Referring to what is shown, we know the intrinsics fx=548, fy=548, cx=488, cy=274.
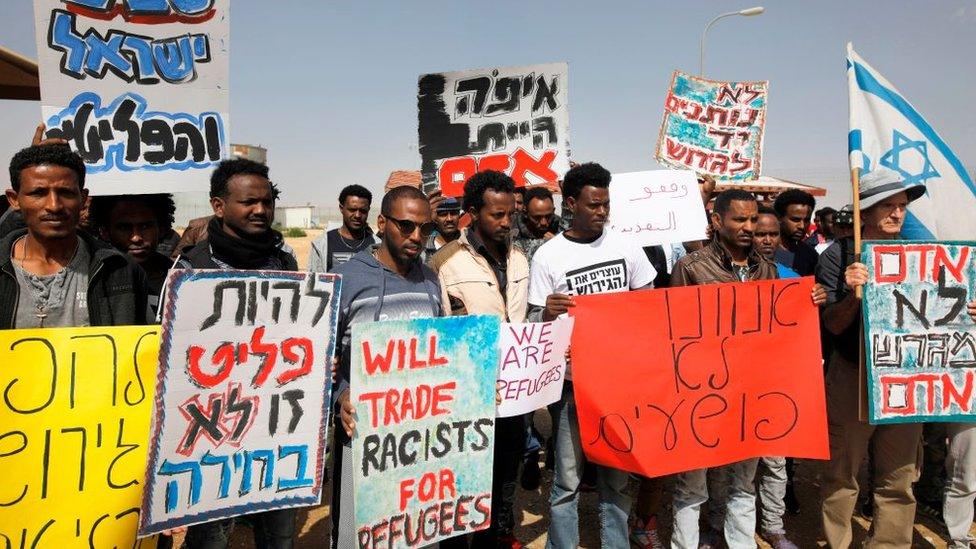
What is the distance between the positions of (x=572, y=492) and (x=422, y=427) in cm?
115

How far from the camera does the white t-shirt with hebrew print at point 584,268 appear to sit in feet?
11.0

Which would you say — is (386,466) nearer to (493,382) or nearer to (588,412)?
(493,382)

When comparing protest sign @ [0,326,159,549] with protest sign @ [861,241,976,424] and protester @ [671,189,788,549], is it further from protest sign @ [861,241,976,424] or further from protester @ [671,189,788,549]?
protest sign @ [861,241,976,424]

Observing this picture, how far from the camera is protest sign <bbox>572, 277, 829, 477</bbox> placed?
3.13 meters

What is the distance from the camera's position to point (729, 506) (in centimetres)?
341

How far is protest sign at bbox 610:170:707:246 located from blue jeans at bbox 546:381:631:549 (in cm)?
201

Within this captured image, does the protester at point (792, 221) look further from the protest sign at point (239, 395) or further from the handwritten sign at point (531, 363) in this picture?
the protest sign at point (239, 395)

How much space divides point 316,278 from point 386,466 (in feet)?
3.11

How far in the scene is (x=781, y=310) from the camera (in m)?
3.26

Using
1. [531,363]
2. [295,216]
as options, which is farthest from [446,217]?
[295,216]

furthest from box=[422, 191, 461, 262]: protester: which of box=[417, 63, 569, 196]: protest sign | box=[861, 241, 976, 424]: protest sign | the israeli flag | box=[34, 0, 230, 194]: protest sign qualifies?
box=[861, 241, 976, 424]: protest sign

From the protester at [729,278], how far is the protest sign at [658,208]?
1229 millimetres

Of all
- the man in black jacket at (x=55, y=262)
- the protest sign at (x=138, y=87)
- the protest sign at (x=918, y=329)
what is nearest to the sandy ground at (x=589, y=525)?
the protest sign at (x=918, y=329)

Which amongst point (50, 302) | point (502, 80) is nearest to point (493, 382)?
point (50, 302)
